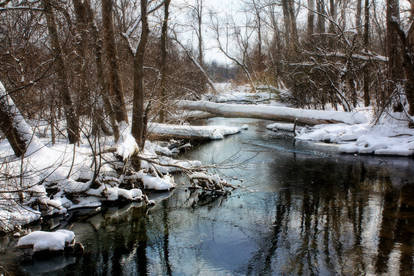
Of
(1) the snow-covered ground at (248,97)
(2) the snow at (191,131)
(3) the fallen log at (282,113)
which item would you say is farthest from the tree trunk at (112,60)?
(1) the snow-covered ground at (248,97)

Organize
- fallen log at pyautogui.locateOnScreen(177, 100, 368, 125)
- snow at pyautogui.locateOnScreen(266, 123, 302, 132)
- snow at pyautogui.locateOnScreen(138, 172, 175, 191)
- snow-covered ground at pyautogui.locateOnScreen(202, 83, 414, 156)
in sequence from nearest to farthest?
snow at pyautogui.locateOnScreen(138, 172, 175, 191) → snow-covered ground at pyautogui.locateOnScreen(202, 83, 414, 156) → fallen log at pyautogui.locateOnScreen(177, 100, 368, 125) → snow at pyautogui.locateOnScreen(266, 123, 302, 132)

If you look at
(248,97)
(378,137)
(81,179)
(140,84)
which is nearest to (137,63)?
(140,84)

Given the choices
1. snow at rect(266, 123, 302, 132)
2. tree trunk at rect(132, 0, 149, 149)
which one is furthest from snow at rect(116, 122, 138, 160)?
snow at rect(266, 123, 302, 132)

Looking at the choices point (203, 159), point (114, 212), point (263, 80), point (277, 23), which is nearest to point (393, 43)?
point (203, 159)

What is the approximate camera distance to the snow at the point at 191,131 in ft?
46.1

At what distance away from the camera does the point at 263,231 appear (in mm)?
6215

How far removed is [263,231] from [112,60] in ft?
22.3

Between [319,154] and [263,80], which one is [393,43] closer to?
[319,154]

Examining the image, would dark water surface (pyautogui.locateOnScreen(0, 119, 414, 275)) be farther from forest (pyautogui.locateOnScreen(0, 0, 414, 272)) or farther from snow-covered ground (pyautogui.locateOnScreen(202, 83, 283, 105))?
snow-covered ground (pyautogui.locateOnScreen(202, 83, 283, 105))

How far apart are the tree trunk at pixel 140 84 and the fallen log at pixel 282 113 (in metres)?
5.13

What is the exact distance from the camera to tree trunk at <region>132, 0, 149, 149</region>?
30.5ft

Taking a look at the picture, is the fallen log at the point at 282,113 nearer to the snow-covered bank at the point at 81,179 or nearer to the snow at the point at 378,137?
the snow at the point at 378,137

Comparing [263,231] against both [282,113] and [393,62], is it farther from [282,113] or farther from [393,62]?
[282,113]

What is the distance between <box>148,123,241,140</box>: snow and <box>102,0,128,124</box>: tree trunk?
2659mm
